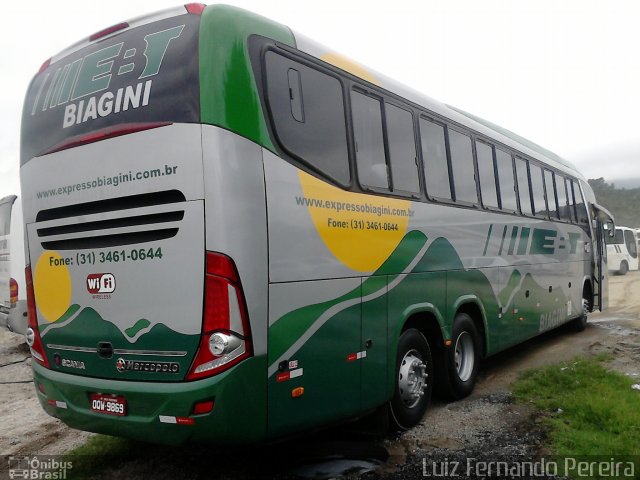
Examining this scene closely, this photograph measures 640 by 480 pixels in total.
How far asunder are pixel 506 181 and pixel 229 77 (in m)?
5.26

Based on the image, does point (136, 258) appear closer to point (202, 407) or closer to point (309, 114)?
point (202, 407)

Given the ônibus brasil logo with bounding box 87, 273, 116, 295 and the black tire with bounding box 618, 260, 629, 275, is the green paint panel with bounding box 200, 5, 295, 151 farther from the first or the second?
the black tire with bounding box 618, 260, 629, 275

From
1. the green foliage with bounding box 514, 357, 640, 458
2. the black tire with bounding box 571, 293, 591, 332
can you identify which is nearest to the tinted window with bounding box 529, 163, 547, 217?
the green foliage with bounding box 514, 357, 640, 458

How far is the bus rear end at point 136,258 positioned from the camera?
140 inches

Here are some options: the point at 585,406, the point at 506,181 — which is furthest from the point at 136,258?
the point at 506,181

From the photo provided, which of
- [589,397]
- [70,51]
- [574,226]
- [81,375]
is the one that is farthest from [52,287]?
[574,226]

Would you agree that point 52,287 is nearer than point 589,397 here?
Yes

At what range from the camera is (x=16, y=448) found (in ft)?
17.7

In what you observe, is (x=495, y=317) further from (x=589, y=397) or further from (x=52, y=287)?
(x=52, y=287)

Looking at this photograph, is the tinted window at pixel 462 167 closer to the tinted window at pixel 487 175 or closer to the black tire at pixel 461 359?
the tinted window at pixel 487 175

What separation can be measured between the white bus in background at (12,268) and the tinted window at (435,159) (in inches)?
311

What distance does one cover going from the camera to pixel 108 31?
173 inches

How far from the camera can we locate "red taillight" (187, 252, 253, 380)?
11.6 ft

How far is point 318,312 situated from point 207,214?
1.15m
